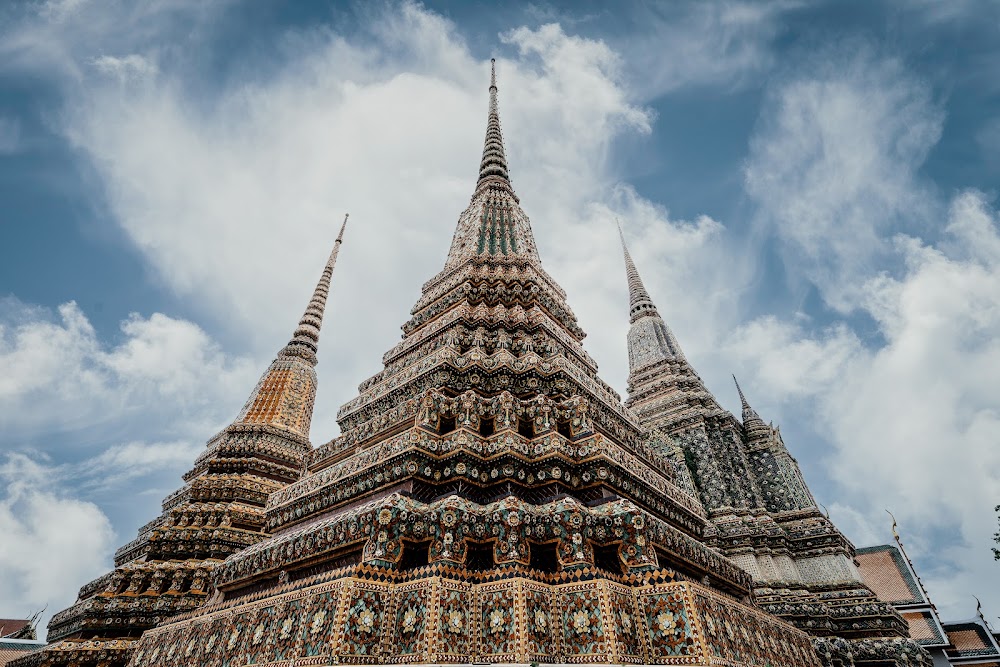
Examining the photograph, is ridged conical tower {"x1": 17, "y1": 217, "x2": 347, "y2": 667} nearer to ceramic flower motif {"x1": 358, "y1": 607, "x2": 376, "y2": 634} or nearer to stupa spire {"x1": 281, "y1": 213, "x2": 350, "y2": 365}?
stupa spire {"x1": 281, "y1": 213, "x2": 350, "y2": 365}

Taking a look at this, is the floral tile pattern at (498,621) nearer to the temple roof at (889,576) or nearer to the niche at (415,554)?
the niche at (415,554)

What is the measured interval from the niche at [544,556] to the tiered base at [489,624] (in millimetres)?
511

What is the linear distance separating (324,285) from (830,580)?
20.3 metres

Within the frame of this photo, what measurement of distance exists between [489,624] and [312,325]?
16.8 metres

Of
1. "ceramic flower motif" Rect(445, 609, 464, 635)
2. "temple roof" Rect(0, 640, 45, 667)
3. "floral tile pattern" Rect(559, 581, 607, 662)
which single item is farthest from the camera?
"temple roof" Rect(0, 640, 45, 667)

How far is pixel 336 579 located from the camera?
16.1ft

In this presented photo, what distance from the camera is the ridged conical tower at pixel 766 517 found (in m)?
12.7

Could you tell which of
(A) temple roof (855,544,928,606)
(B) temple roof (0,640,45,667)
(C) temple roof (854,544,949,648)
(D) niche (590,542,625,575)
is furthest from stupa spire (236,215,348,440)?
(A) temple roof (855,544,928,606)

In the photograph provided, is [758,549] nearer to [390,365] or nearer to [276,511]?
[390,365]

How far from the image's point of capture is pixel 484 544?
5711 millimetres

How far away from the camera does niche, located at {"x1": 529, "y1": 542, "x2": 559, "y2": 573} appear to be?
18.8 ft

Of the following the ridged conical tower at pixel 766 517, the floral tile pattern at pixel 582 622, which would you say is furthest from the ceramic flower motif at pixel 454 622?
the ridged conical tower at pixel 766 517

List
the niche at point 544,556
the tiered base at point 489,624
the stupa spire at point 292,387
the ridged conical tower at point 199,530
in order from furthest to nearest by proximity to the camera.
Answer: the stupa spire at point 292,387, the ridged conical tower at point 199,530, the niche at point 544,556, the tiered base at point 489,624

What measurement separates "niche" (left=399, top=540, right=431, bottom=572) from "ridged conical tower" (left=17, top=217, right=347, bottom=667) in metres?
4.50
